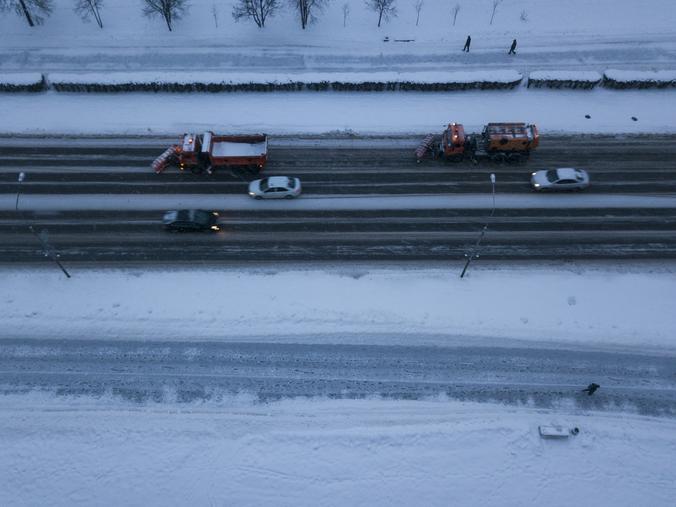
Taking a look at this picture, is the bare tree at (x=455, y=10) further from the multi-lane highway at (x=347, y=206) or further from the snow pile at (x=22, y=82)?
the snow pile at (x=22, y=82)

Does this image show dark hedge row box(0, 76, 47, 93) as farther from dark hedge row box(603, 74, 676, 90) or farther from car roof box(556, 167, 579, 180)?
dark hedge row box(603, 74, 676, 90)

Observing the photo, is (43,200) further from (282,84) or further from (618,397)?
(618,397)

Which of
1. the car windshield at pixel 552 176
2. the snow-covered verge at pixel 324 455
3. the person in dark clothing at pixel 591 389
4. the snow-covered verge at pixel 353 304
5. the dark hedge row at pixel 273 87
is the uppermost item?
the dark hedge row at pixel 273 87

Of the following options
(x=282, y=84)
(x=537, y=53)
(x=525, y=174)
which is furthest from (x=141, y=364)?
(x=537, y=53)

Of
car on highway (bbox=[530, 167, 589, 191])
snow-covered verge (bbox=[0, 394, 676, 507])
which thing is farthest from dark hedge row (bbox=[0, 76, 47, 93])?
car on highway (bbox=[530, 167, 589, 191])

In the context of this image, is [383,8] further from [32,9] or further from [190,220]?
[32,9]

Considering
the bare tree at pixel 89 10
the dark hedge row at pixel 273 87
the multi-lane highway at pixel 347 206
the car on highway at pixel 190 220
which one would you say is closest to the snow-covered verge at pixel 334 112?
the dark hedge row at pixel 273 87
